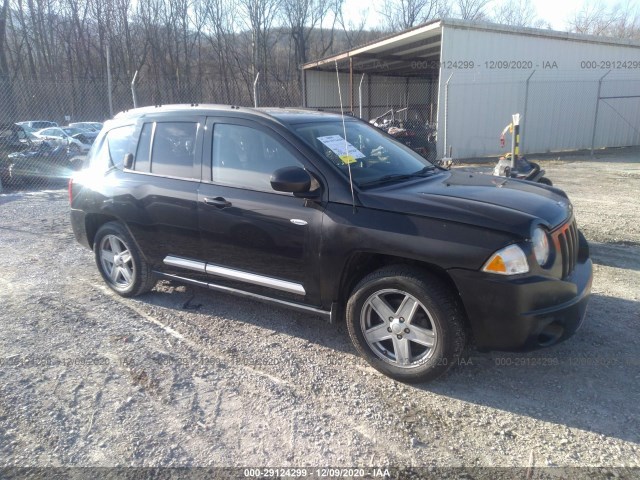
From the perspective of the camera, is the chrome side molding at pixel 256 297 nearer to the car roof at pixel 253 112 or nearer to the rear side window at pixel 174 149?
the rear side window at pixel 174 149

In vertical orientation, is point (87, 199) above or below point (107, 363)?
above

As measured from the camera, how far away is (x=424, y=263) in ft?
10.3

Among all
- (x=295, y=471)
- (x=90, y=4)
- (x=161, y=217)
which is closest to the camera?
(x=295, y=471)

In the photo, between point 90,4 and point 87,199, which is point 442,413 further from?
A: point 90,4

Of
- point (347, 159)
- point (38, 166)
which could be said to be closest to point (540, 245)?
point (347, 159)

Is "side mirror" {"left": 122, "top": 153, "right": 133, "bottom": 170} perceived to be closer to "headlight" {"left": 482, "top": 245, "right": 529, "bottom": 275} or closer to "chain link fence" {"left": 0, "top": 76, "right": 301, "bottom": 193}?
"chain link fence" {"left": 0, "top": 76, "right": 301, "bottom": 193}

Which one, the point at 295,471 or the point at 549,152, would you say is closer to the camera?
the point at 295,471

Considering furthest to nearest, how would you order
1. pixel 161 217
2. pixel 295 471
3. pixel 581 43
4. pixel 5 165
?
pixel 581 43, pixel 5 165, pixel 161 217, pixel 295 471

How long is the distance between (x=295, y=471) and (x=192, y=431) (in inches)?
27.3

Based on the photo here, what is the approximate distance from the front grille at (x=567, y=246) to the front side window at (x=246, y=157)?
1.82 m

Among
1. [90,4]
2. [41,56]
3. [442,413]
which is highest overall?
[90,4]

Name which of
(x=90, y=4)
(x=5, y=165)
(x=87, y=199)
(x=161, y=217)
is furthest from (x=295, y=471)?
(x=90, y=4)

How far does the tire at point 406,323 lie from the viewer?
3006 millimetres

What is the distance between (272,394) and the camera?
315 cm
